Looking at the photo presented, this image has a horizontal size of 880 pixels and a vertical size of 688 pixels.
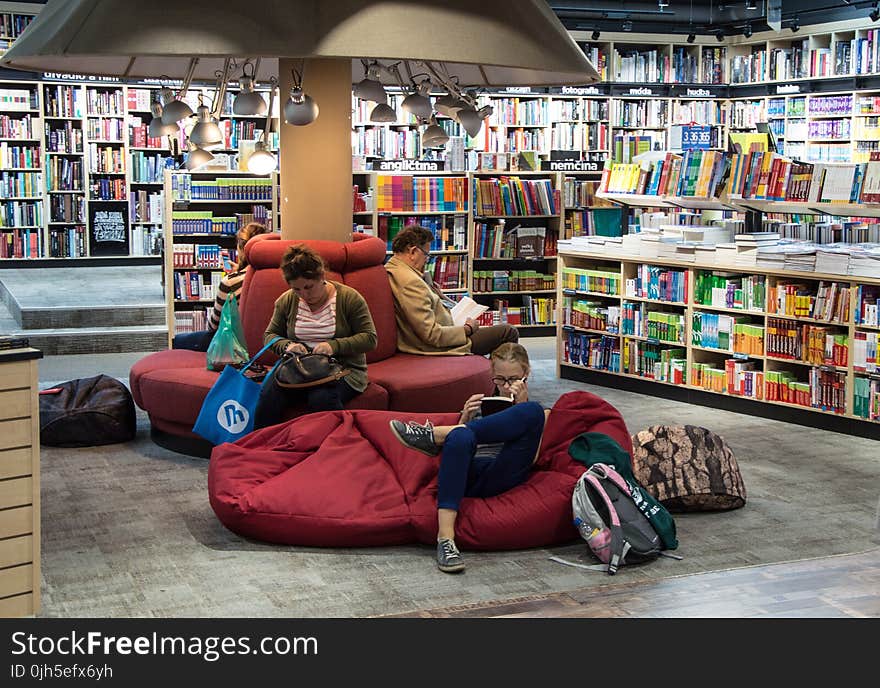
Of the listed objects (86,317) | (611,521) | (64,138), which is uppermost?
(64,138)

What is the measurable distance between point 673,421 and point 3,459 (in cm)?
464

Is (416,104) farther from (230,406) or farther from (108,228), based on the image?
(108,228)

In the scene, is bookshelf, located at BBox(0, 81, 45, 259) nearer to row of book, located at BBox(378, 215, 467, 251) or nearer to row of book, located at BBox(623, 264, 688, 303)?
row of book, located at BBox(378, 215, 467, 251)

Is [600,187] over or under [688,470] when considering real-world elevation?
over

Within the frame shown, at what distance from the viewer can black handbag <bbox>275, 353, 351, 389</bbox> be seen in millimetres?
5867

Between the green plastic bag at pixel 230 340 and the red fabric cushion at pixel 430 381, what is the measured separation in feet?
2.34

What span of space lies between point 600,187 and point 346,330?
408cm

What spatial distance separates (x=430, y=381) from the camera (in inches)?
253

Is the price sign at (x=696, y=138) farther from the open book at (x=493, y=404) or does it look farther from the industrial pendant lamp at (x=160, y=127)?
the open book at (x=493, y=404)

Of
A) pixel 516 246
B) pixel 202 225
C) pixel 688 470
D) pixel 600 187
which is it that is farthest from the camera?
pixel 516 246

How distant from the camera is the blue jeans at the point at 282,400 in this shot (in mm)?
5934

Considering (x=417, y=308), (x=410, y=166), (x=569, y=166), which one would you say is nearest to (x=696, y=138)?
(x=569, y=166)

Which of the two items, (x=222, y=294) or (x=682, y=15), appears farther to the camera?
(x=682, y=15)
